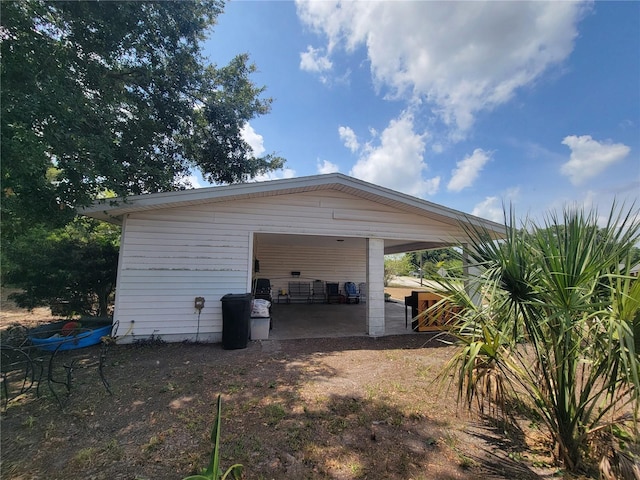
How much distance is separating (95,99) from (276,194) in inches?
153

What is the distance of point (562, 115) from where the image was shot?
844 cm

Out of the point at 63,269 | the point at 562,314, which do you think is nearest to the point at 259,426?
the point at 562,314

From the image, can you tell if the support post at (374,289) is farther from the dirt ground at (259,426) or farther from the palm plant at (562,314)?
the palm plant at (562,314)

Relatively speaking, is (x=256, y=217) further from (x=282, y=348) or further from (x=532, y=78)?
(x=532, y=78)

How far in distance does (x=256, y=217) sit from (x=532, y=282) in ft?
17.1

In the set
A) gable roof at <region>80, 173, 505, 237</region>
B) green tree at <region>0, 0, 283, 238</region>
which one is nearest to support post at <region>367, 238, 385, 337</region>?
gable roof at <region>80, 173, 505, 237</region>

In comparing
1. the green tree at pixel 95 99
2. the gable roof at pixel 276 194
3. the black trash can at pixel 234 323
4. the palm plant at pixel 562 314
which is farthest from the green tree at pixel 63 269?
the palm plant at pixel 562 314

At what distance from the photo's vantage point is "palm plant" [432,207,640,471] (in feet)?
6.34

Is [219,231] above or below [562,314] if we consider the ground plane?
above

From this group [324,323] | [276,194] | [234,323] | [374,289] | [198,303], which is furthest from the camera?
[324,323]

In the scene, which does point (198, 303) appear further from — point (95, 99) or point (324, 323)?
point (95, 99)

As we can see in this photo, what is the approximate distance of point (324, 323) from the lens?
8.24 metres

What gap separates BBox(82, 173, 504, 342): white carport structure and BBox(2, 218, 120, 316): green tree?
157 cm

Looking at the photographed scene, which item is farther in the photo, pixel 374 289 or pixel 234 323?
pixel 374 289
